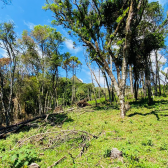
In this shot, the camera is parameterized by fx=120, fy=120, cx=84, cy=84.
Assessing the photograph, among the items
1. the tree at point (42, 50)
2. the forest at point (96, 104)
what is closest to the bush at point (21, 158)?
the forest at point (96, 104)

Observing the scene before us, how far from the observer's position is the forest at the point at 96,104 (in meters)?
3.81

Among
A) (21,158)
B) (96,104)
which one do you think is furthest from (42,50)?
(21,158)

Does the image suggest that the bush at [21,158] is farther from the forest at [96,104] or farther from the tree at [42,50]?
the tree at [42,50]

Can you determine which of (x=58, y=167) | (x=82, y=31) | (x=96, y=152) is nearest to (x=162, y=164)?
(x=96, y=152)

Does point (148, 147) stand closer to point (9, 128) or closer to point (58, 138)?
point (58, 138)

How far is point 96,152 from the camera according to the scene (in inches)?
162

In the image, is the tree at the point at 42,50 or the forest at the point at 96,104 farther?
the tree at the point at 42,50

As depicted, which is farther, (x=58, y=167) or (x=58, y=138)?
(x=58, y=138)

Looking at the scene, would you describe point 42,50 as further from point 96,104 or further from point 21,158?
point 21,158

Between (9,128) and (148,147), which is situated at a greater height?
(148,147)

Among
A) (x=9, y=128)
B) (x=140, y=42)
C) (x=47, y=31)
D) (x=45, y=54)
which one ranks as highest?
(x=47, y=31)

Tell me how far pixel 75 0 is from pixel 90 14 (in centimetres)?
219

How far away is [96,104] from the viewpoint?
16188 millimetres

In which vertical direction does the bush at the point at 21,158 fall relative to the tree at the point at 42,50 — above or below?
below
